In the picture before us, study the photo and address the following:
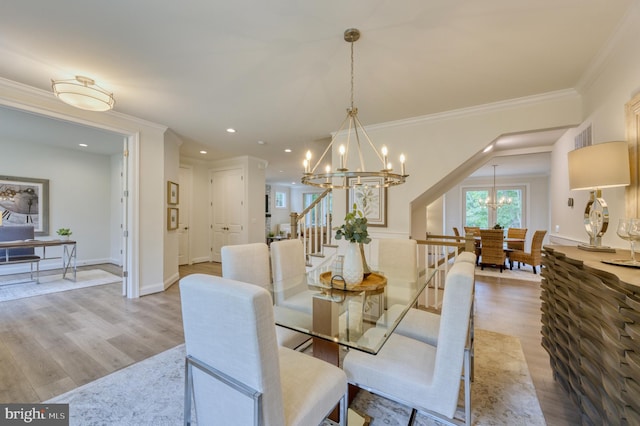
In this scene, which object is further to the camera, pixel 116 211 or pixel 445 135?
pixel 116 211

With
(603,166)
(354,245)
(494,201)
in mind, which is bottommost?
(354,245)

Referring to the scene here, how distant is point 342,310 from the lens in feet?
5.39

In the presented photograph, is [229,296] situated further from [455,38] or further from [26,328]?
[26,328]

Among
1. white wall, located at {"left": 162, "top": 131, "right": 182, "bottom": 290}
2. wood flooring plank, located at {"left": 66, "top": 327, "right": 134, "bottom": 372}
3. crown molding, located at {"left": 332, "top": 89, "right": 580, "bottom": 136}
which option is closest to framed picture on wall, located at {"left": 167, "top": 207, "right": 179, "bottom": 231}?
white wall, located at {"left": 162, "top": 131, "right": 182, "bottom": 290}

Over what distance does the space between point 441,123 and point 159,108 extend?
373 cm

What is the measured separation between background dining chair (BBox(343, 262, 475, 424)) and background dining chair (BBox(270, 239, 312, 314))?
1.81 feet

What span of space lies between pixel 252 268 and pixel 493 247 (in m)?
5.65

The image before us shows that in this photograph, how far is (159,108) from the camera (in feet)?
11.2

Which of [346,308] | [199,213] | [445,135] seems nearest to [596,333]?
[346,308]

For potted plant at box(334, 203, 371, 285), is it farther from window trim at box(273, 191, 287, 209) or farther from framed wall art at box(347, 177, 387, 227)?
window trim at box(273, 191, 287, 209)

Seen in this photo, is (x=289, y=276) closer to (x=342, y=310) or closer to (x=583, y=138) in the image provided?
(x=342, y=310)

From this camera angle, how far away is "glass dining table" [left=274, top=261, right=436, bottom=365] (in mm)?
1392

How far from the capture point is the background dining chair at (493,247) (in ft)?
18.6

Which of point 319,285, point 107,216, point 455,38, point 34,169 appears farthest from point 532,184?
point 34,169
